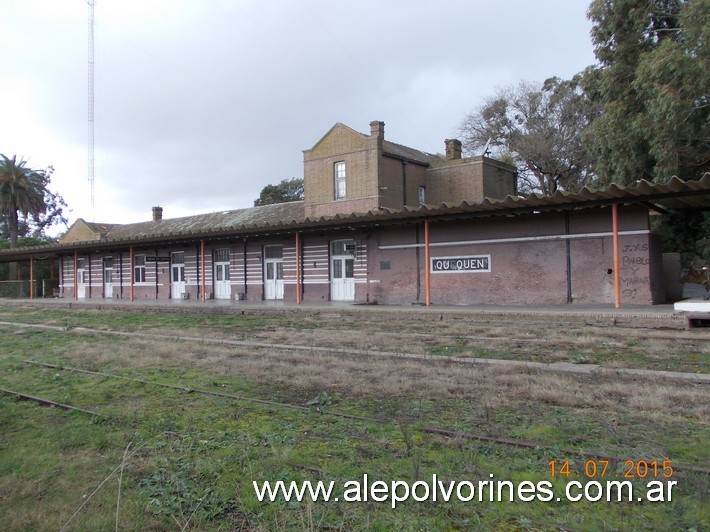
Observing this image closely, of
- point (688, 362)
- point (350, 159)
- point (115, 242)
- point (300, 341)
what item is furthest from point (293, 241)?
point (688, 362)

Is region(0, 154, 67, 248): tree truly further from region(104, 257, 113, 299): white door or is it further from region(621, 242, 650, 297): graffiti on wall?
region(621, 242, 650, 297): graffiti on wall

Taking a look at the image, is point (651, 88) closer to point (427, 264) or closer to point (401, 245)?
point (427, 264)

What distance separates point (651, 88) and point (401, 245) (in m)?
10.7

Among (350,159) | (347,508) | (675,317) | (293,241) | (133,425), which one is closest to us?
(347,508)

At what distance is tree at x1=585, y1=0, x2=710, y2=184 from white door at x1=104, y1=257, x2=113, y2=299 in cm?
3011

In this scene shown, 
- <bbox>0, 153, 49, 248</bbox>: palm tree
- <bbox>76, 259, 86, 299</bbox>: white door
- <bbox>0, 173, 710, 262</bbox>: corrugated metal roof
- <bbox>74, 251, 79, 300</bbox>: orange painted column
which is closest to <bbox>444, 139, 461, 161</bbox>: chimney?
<bbox>0, 173, 710, 262</bbox>: corrugated metal roof

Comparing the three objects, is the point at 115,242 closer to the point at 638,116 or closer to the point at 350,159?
the point at 350,159

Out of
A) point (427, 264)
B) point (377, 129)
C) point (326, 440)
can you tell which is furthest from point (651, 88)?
point (326, 440)

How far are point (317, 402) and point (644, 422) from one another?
12.2 feet

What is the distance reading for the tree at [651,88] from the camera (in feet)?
57.2

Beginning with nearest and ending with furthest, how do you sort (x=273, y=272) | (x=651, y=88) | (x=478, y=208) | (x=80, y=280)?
(x=478, y=208), (x=651, y=88), (x=273, y=272), (x=80, y=280)

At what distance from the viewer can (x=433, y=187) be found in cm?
3416

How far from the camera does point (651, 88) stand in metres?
19.1

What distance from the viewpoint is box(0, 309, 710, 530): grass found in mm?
3631
